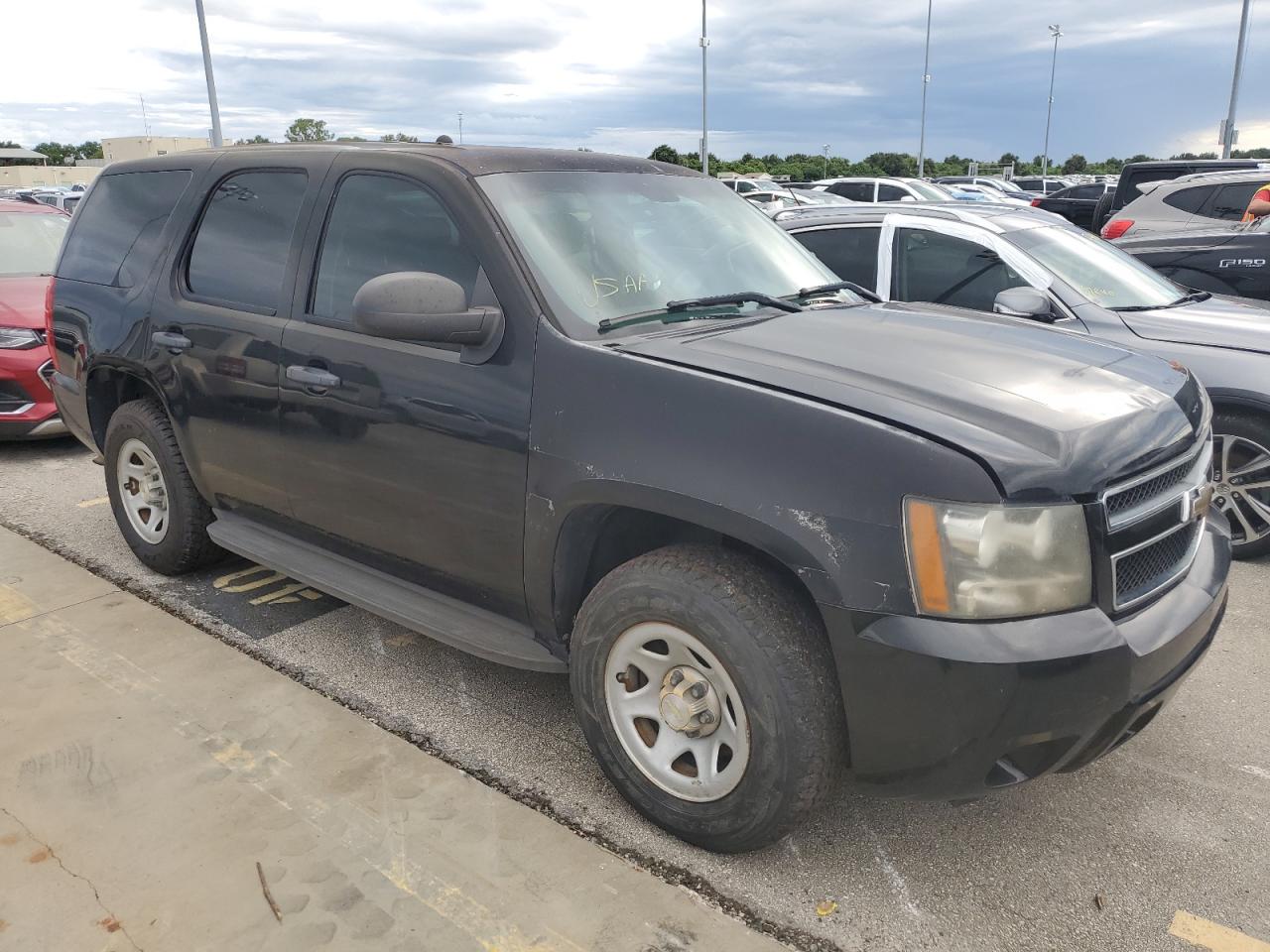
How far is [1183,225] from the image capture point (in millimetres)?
Answer: 9781

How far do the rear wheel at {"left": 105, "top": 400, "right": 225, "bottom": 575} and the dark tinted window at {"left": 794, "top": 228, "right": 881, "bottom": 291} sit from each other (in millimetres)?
3689

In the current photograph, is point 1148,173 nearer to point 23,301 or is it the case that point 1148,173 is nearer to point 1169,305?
point 1169,305

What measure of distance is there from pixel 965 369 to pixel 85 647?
3447mm

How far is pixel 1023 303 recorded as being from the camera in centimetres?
470

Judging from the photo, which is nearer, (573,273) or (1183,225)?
(573,273)

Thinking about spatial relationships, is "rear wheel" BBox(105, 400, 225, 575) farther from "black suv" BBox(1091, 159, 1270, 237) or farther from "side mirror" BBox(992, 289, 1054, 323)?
"black suv" BBox(1091, 159, 1270, 237)

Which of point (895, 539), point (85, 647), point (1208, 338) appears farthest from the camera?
point (1208, 338)

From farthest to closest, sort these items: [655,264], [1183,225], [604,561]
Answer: [1183,225] < [655,264] < [604,561]

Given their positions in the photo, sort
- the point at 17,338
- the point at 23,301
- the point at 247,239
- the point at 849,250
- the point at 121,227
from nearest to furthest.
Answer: the point at 247,239 < the point at 121,227 < the point at 849,250 < the point at 17,338 < the point at 23,301

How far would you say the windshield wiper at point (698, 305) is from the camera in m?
2.91

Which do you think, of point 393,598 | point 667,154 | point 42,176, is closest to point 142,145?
point 42,176

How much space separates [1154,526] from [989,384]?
0.54 meters

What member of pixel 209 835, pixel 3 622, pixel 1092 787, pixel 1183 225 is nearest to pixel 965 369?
pixel 1092 787

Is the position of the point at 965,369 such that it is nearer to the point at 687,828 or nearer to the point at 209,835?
the point at 687,828
